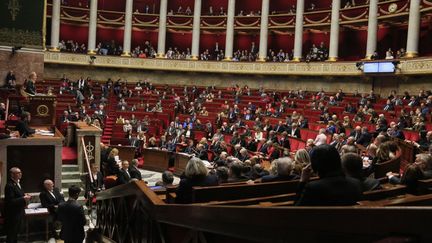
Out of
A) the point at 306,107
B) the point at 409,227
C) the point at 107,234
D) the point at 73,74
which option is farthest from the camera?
the point at 73,74

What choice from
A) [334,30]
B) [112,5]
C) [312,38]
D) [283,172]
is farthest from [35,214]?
[112,5]

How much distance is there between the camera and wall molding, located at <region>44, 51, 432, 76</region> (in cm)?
2462

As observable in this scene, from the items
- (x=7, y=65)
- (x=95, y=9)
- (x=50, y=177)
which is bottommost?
(x=50, y=177)

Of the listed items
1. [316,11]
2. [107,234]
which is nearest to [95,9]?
[316,11]

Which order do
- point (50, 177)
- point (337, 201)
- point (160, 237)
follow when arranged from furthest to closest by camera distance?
point (50, 177), point (160, 237), point (337, 201)

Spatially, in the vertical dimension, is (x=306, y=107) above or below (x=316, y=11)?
below

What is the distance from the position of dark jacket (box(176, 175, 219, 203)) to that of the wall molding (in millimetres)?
20708

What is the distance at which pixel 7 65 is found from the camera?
14680 mm

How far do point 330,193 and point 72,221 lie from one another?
482 centimetres

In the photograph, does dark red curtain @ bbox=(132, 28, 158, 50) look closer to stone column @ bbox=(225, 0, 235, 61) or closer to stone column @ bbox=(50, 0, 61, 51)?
stone column @ bbox=(50, 0, 61, 51)

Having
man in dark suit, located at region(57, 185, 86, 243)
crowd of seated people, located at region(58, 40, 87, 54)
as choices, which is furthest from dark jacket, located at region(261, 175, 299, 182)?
crowd of seated people, located at region(58, 40, 87, 54)

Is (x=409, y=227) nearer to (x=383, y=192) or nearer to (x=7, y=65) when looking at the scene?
(x=383, y=192)

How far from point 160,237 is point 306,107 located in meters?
17.3

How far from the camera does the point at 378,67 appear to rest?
849 inches
